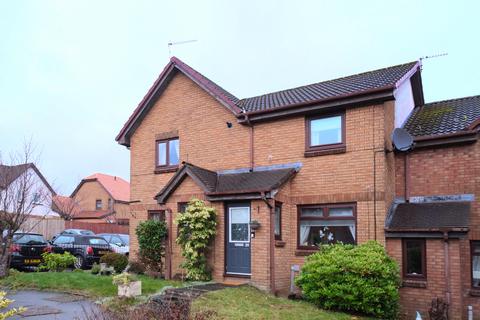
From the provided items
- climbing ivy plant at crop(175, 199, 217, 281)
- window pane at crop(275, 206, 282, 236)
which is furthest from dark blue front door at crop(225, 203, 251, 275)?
window pane at crop(275, 206, 282, 236)

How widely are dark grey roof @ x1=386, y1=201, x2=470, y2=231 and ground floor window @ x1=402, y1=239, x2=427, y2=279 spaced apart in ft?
1.54

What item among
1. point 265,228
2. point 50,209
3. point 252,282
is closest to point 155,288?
point 252,282

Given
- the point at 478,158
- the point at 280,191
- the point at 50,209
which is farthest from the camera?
the point at 50,209

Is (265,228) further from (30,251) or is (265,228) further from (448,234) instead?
(30,251)

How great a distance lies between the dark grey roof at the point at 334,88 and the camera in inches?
536

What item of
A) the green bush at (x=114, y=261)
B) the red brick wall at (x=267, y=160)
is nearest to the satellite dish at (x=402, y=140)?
the red brick wall at (x=267, y=160)

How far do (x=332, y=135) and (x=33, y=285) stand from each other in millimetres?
10714

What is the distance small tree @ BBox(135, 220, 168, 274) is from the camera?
15.7 metres

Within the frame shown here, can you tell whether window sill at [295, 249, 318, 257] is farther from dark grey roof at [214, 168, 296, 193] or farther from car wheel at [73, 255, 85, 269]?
car wheel at [73, 255, 85, 269]

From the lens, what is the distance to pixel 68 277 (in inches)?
581

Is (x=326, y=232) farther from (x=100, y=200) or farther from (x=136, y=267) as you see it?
(x=100, y=200)

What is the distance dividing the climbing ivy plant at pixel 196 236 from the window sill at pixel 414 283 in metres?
5.92

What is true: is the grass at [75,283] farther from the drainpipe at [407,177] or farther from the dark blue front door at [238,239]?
the drainpipe at [407,177]

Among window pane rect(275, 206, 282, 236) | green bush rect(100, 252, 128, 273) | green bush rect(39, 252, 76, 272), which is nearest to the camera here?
window pane rect(275, 206, 282, 236)
